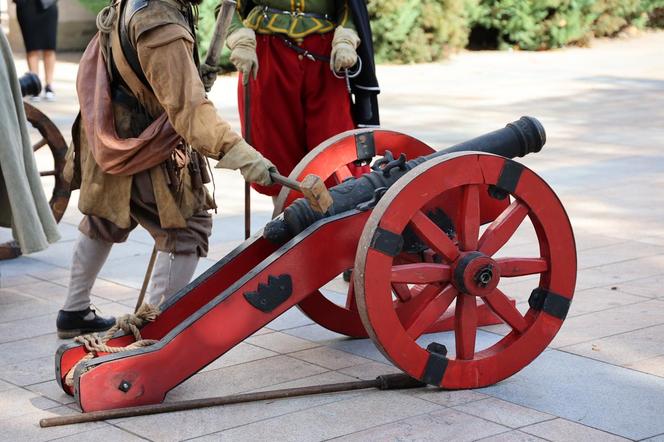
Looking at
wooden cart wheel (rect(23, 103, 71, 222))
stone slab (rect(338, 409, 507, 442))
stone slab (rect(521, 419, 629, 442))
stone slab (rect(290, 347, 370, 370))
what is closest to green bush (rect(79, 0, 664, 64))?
wooden cart wheel (rect(23, 103, 71, 222))

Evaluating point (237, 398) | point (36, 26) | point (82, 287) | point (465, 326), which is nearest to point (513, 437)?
point (465, 326)

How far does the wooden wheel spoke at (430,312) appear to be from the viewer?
3578 millimetres

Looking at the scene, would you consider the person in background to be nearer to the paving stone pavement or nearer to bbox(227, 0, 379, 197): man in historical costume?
the paving stone pavement

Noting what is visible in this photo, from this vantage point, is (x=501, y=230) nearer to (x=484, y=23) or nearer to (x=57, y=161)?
(x=57, y=161)

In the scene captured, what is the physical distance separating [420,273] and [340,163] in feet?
2.90

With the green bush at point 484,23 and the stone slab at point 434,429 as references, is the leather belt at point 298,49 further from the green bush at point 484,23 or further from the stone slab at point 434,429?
the green bush at point 484,23

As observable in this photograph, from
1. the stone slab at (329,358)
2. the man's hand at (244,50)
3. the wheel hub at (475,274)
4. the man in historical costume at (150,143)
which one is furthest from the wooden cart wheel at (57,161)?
the wheel hub at (475,274)

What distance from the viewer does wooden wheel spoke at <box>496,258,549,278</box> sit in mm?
3725

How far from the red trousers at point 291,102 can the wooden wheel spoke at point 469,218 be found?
159cm

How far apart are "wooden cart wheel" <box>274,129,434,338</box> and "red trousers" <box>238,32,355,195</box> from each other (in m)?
0.80

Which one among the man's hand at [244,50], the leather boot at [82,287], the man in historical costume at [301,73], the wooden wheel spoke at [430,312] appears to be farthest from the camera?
the man in historical costume at [301,73]

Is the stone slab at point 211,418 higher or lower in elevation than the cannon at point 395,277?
lower

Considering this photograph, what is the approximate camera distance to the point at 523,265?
3736 mm

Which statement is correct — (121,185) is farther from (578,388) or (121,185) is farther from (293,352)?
(578,388)
